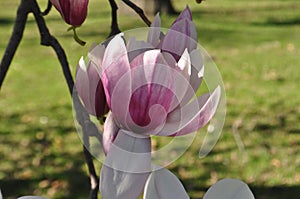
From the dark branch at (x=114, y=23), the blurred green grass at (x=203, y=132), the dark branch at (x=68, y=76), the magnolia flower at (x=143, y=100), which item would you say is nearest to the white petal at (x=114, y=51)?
the magnolia flower at (x=143, y=100)

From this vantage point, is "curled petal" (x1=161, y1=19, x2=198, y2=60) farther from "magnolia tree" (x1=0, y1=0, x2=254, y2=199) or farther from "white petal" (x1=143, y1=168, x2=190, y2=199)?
"white petal" (x1=143, y1=168, x2=190, y2=199)

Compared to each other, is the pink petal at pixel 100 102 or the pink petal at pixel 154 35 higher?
the pink petal at pixel 154 35

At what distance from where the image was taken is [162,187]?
1.81ft

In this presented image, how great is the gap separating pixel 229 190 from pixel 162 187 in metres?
0.06

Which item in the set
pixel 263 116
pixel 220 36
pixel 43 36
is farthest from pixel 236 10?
pixel 43 36

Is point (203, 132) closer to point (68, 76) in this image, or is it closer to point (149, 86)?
point (68, 76)

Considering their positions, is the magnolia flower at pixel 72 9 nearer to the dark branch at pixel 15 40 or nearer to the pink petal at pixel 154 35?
the pink petal at pixel 154 35

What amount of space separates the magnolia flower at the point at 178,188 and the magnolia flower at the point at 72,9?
0.18 meters

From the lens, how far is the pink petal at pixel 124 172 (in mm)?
550

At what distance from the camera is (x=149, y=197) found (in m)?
0.55

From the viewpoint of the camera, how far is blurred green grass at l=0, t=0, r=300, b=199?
390cm

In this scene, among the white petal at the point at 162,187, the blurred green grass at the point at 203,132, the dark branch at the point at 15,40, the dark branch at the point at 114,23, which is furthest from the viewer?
the blurred green grass at the point at 203,132

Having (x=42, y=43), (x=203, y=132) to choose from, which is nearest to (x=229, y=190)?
(x=42, y=43)

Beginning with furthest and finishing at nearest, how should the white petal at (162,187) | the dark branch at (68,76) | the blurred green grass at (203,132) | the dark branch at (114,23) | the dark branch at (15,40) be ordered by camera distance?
the blurred green grass at (203,132) < the dark branch at (15,40) < the dark branch at (114,23) < the dark branch at (68,76) < the white petal at (162,187)
